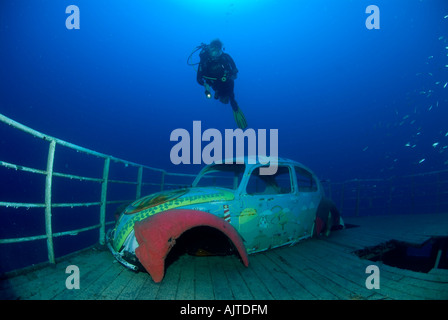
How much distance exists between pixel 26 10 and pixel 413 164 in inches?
6917

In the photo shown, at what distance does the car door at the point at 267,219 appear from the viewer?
3.11 m

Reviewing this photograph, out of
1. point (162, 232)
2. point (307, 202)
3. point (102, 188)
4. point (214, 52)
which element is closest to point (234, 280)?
point (162, 232)

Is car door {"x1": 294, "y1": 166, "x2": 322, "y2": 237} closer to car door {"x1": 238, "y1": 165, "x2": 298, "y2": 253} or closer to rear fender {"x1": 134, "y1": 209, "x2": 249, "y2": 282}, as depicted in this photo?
car door {"x1": 238, "y1": 165, "x2": 298, "y2": 253}

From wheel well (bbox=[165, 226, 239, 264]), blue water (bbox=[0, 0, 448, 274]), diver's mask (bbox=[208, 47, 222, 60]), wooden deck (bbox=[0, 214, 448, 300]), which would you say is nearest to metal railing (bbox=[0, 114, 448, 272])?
wooden deck (bbox=[0, 214, 448, 300])

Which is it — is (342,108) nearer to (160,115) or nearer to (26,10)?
(160,115)

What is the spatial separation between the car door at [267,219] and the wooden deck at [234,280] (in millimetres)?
275

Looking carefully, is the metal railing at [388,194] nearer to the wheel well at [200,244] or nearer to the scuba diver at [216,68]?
the wheel well at [200,244]

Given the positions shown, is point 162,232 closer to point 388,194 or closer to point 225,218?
point 225,218

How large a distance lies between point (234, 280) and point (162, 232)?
112 centimetres

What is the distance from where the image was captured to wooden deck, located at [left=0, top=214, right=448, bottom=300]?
6.67ft

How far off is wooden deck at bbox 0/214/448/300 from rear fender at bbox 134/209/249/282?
25cm

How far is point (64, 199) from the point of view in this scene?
3416 centimetres

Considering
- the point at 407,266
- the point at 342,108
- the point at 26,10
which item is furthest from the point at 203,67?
the point at 342,108
